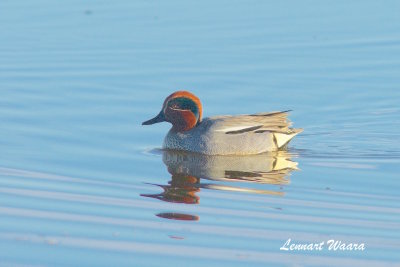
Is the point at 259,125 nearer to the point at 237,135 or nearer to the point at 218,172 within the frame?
the point at 237,135

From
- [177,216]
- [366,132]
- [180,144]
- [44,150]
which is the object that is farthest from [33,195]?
[366,132]

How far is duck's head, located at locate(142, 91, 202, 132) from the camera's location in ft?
39.7

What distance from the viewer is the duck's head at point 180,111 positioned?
12.1m

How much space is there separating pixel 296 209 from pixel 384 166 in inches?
91.0

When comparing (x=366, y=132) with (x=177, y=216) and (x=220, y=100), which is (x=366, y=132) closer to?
(x=220, y=100)

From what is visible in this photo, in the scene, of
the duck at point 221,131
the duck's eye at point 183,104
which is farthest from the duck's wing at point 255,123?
the duck's eye at point 183,104

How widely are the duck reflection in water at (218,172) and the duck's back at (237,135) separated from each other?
100 millimetres

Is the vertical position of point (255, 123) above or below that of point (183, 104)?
below

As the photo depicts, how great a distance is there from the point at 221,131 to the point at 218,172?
1.20 metres

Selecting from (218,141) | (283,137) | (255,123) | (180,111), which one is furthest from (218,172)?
(180,111)

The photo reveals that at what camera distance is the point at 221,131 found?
1183 centimetres

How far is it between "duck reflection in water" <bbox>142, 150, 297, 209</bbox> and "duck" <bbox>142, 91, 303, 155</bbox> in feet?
0.34

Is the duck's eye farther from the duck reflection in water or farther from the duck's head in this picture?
the duck reflection in water

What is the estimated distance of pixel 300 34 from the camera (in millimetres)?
16453
